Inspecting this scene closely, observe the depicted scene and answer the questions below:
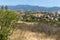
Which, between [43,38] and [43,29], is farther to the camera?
[43,29]

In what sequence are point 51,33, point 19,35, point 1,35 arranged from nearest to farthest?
point 1,35, point 19,35, point 51,33

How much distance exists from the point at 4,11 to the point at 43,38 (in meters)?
4.13

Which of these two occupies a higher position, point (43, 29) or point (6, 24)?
point (6, 24)

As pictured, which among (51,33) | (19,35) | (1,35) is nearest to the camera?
(1,35)

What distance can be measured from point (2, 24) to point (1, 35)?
22.8 inches

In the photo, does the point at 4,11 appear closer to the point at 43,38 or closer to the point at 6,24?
the point at 6,24

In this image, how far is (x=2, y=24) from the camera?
12.4 metres

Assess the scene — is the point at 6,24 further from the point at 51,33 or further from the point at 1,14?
the point at 51,33

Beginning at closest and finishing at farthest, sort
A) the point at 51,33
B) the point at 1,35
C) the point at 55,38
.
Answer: the point at 1,35 → the point at 55,38 → the point at 51,33

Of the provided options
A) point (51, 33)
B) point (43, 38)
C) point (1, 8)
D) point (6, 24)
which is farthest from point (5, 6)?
point (51, 33)

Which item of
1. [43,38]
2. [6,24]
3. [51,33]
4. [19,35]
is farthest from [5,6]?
[51,33]

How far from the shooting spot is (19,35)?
1470 centimetres

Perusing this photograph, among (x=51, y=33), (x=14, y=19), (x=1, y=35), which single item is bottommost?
(x=51, y=33)

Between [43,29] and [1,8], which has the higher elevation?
[1,8]
